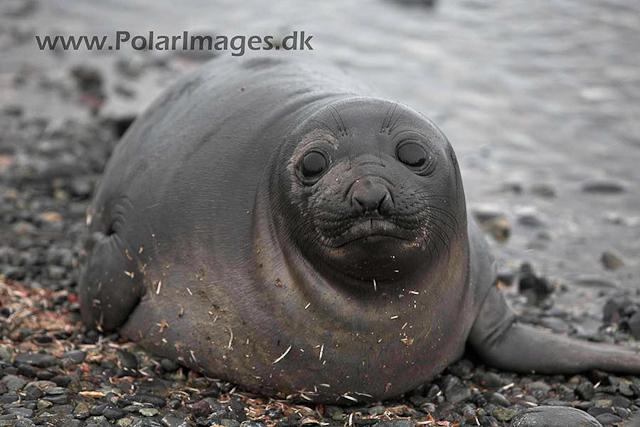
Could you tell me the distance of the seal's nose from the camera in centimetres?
367

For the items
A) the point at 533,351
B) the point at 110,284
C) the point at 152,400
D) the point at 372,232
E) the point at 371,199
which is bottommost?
the point at 152,400

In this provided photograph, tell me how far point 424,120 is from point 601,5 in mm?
9384

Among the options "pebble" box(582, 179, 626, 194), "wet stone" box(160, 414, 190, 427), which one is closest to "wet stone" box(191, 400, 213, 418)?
"wet stone" box(160, 414, 190, 427)

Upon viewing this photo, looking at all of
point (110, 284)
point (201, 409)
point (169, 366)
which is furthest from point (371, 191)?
point (110, 284)

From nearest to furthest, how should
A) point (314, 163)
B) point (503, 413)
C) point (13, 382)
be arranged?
point (314, 163), point (13, 382), point (503, 413)

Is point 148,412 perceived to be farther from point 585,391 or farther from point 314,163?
point 585,391

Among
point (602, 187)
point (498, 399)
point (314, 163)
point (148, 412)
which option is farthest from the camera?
point (602, 187)

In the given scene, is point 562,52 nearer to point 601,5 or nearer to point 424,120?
point 601,5

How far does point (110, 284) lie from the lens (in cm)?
474

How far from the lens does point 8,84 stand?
957cm

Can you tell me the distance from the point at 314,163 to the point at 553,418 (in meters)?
1.50

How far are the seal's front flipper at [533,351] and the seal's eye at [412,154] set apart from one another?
1140 mm

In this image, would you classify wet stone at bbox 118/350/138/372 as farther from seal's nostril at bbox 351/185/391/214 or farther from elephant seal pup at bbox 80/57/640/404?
seal's nostril at bbox 351/185/391/214

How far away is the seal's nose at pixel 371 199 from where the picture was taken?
12.0ft
